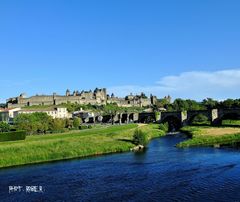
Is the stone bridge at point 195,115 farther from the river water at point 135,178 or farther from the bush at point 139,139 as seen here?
the river water at point 135,178

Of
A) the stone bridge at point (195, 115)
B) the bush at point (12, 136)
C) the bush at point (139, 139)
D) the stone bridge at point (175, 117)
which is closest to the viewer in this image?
the bush at point (12, 136)

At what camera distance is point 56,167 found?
5084cm

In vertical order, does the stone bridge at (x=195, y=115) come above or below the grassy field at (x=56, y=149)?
above

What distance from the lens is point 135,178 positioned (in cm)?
4247

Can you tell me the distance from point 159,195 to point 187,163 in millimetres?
16338

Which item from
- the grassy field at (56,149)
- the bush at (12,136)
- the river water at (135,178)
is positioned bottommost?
the river water at (135,178)

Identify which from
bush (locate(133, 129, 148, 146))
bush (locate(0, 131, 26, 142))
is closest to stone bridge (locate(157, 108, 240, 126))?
bush (locate(133, 129, 148, 146))

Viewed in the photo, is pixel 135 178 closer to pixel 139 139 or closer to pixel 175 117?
pixel 139 139

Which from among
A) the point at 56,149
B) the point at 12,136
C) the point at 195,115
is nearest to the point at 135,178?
the point at 56,149

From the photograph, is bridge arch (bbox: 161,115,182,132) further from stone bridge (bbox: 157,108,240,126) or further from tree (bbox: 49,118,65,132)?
tree (bbox: 49,118,65,132)

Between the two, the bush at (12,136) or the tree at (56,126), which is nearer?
the bush at (12,136)

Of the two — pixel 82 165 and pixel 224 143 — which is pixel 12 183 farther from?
pixel 224 143

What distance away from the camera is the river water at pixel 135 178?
116 ft

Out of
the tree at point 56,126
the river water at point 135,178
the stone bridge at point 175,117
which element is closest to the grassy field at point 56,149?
the river water at point 135,178
